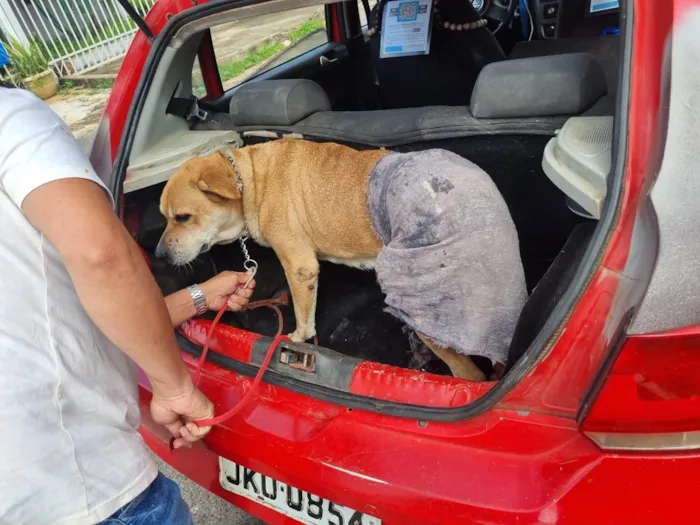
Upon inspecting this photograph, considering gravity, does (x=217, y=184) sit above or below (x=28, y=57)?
above

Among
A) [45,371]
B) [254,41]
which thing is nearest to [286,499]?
[45,371]

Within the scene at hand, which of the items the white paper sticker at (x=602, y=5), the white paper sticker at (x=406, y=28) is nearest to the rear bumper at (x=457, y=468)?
the white paper sticker at (x=406, y=28)

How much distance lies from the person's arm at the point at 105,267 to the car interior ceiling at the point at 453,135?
940 millimetres

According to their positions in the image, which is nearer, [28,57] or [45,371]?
[45,371]

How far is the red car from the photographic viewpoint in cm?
99

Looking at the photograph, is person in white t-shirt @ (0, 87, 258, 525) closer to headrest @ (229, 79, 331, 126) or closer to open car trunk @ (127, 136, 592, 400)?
open car trunk @ (127, 136, 592, 400)

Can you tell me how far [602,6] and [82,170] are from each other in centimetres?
434

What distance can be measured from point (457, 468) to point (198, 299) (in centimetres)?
120

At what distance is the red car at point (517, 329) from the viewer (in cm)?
99

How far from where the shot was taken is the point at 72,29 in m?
10.7

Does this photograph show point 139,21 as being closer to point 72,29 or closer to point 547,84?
point 547,84

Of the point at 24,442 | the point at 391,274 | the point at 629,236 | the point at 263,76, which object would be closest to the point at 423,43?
the point at 263,76

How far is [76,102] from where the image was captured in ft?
31.8

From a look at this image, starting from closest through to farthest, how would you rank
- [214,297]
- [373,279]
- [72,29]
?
[214,297] → [373,279] → [72,29]
